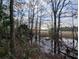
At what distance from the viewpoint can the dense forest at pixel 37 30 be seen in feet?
7.00

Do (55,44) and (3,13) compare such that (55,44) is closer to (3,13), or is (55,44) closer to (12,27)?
(12,27)

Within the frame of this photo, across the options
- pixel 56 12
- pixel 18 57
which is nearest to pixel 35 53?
pixel 18 57

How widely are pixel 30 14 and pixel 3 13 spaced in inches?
11.5

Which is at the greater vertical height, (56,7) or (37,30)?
(56,7)

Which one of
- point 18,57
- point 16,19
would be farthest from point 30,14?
point 18,57

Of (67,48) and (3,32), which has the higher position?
(3,32)

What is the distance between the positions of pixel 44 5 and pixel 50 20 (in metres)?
0.18

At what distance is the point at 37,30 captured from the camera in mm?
2162

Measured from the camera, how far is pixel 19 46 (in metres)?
2.14

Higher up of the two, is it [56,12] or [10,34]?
[56,12]

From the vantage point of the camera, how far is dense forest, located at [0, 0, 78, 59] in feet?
7.00

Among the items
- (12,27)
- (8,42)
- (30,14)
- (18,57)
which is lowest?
(18,57)

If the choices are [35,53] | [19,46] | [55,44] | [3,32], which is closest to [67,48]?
[55,44]

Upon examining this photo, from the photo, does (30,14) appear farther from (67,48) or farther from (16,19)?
(67,48)
